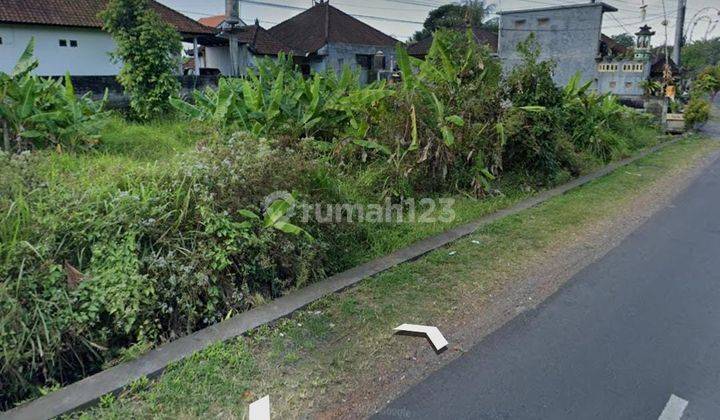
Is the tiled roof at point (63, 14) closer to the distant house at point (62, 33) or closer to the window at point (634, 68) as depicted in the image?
the distant house at point (62, 33)

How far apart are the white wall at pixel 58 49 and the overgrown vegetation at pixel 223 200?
50.0 ft

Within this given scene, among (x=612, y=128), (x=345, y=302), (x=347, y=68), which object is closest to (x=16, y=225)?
(x=345, y=302)

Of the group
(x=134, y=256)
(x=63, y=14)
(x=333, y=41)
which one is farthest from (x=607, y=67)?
(x=63, y=14)

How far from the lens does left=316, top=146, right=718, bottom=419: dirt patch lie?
9.43 ft

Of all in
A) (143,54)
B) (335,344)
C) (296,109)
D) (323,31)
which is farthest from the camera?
(323,31)

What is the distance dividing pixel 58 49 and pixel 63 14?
1.43 meters

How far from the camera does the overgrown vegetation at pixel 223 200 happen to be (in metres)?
3.11

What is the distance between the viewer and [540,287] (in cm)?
444

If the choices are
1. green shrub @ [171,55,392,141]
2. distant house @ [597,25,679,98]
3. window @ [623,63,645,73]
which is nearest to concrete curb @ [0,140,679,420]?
green shrub @ [171,55,392,141]

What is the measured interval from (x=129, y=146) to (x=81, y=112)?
2.69 ft

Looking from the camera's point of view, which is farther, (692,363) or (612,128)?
(612,128)

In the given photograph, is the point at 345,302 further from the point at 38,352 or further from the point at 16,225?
the point at 16,225

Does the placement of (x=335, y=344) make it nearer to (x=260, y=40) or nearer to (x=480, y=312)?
(x=480, y=312)

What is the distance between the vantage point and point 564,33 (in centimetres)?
2520
